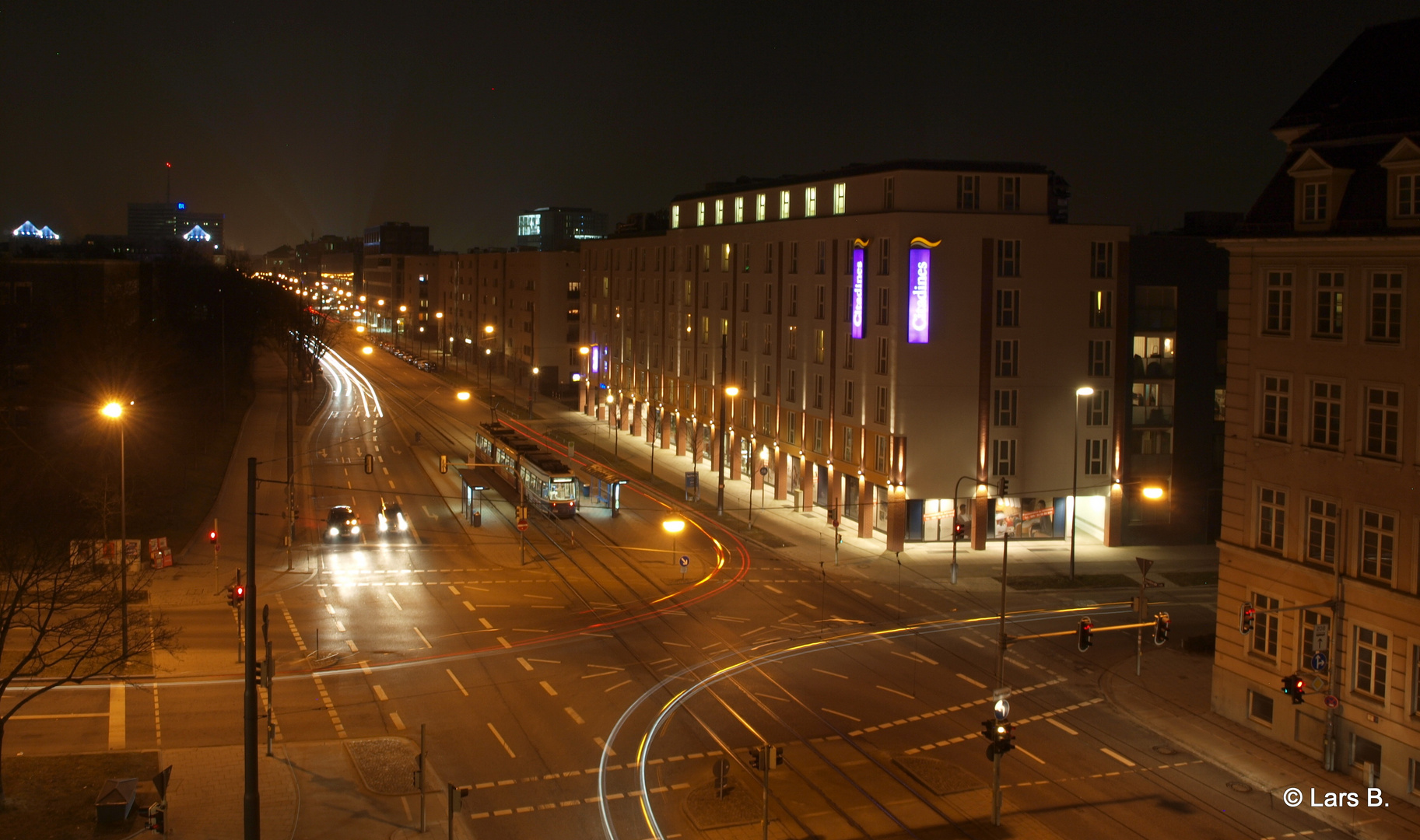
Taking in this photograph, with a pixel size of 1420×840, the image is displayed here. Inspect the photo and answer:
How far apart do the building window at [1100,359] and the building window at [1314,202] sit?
2787cm

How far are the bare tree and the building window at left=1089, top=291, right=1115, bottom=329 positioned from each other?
43.3m

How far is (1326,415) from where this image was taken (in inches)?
1203

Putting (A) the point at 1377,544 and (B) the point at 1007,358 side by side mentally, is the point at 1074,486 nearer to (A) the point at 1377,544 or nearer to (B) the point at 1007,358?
(B) the point at 1007,358

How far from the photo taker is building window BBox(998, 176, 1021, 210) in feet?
189

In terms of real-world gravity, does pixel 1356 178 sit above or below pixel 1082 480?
above

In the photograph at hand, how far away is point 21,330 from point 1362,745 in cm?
7089

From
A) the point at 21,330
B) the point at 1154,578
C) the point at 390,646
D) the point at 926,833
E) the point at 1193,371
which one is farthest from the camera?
the point at 21,330

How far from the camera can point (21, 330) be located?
70000mm

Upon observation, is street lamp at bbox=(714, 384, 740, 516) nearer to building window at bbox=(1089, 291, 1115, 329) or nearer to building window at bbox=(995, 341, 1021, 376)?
building window at bbox=(995, 341, 1021, 376)

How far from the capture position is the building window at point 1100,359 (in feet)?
193

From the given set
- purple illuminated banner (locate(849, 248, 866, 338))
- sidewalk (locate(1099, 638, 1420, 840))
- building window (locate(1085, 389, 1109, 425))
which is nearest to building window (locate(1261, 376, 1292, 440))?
sidewalk (locate(1099, 638, 1420, 840))

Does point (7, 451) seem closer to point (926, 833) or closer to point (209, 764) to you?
point (209, 764)

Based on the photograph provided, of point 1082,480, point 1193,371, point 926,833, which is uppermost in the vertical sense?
point 1193,371

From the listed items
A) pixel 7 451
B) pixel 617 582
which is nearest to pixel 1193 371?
pixel 617 582
